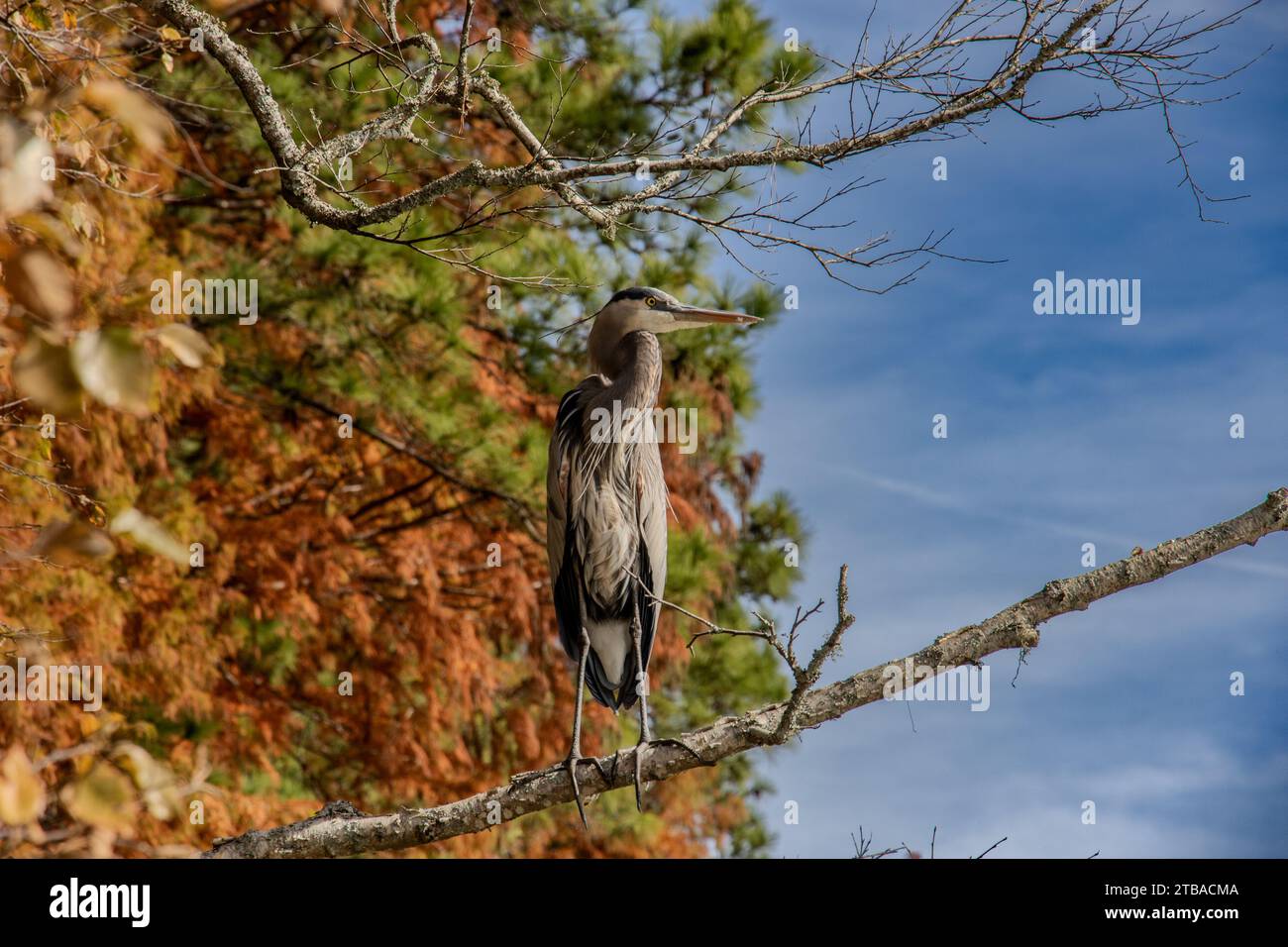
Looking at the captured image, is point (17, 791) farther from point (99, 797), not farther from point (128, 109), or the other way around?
point (128, 109)

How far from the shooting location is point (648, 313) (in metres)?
3.37

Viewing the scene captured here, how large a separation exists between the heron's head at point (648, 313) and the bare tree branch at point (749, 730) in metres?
1.15

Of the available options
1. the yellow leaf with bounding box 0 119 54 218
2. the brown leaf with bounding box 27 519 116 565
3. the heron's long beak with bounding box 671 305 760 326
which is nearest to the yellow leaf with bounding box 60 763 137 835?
the brown leaf with bounding box 27 519 116 565

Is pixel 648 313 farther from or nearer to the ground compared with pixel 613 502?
farther from the ground

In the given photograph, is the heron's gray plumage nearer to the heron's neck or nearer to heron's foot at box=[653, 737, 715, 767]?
the heron's neck

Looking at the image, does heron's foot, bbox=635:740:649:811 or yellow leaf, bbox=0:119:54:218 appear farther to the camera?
heron's foot, bbox=635:740:649:811

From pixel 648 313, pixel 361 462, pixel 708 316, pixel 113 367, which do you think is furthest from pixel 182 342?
pixel 361 462

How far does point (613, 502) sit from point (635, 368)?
397 mm

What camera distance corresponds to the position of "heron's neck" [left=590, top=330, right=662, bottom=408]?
10.8 ft

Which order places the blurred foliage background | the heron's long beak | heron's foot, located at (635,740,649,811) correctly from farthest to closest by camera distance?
the blurred foliage background → the heron's long beak → heron's foot, located at (635,740,649,811)
